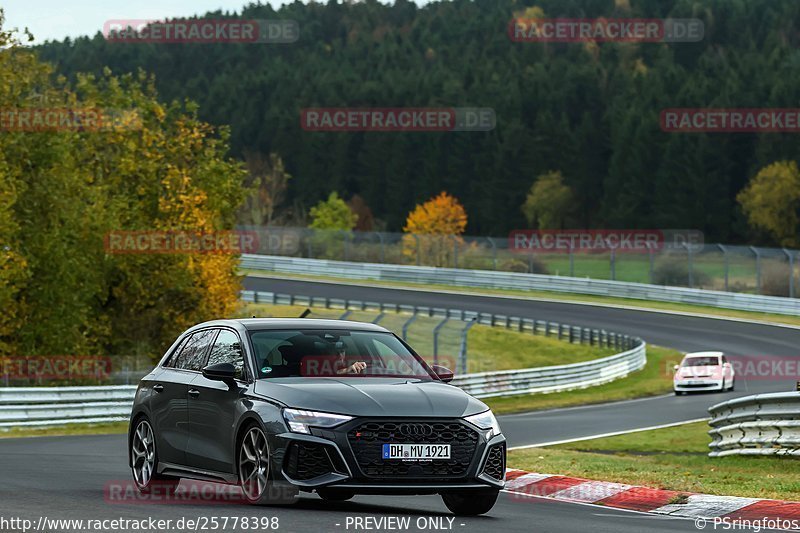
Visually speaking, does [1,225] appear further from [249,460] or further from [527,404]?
[249,460]

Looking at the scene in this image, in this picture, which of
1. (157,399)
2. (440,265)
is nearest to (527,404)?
(157,399)

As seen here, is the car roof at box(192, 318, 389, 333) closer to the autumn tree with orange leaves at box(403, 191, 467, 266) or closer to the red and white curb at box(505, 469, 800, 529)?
the red and white curb at box(505, 469, 800, 529)

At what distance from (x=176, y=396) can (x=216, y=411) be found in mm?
837

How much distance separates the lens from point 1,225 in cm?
3491

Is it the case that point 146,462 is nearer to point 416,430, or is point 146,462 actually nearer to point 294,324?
point 294,324

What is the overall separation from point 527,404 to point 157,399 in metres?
25.8

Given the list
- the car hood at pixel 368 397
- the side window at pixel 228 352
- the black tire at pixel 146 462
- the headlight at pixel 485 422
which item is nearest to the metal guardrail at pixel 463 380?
the black tire at pixel 146 462

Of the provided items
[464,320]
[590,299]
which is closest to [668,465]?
[464,320]

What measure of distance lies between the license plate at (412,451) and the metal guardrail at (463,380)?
→ 1884 cm

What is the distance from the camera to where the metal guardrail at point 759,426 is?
1731cm

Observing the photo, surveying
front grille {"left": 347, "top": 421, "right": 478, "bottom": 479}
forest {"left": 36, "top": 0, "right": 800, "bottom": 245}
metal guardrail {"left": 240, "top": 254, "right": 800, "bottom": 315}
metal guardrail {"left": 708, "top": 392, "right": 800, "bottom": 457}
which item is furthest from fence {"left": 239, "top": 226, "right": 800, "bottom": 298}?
front grille {"left": 347, "top": 421, "right": 478, "bottom": 479}

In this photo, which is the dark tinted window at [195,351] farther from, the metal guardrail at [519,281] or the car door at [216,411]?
the metal guardrail at [519,281]

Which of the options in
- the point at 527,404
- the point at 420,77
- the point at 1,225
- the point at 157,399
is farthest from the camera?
the point at 420,77

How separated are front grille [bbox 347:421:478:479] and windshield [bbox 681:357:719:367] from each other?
30.5 m
